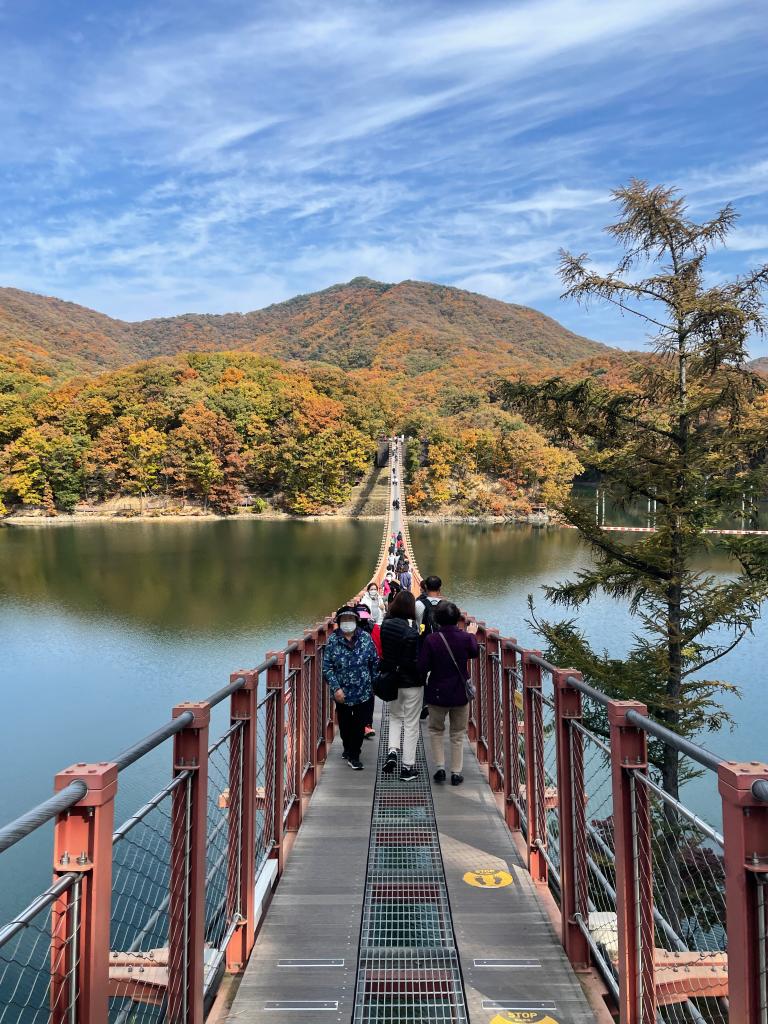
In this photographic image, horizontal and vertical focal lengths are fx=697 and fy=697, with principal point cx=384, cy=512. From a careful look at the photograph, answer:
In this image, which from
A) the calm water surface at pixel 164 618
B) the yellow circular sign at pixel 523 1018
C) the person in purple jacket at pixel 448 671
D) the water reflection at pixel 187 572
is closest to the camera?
the yellow circular sign at pixel 523 1018

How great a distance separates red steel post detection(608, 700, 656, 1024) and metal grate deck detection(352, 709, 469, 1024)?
0.54 metres

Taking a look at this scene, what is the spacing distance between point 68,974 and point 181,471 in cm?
4292

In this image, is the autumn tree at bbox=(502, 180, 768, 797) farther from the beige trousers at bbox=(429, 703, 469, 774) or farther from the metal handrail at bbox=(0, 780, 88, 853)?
the metal handrail at bbox=(0, 780, 88, 853)

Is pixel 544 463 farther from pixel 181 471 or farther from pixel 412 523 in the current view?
pixel 181 471

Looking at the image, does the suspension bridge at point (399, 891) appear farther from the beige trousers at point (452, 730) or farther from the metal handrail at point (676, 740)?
the beige trousers at point (452, 730)

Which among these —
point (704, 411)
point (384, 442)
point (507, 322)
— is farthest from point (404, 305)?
point (704, 411)

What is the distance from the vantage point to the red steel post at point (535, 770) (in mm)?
3068

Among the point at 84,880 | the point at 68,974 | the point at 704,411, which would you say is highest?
the point at 704,411

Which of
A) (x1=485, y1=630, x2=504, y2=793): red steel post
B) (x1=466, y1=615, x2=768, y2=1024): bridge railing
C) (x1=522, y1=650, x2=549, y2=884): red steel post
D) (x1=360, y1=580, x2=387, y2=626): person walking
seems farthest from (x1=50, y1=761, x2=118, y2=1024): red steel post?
(x1=360, y1=580, x2=387, y2=626): person walking

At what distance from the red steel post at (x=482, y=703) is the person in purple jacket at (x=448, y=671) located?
0.48m

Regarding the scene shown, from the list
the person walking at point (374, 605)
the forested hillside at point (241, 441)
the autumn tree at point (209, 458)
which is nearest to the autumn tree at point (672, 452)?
the person walking at point (374, 605)

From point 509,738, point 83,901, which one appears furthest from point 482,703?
point 83,901

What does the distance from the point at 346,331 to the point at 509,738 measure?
118m

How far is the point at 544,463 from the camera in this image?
139 feet
